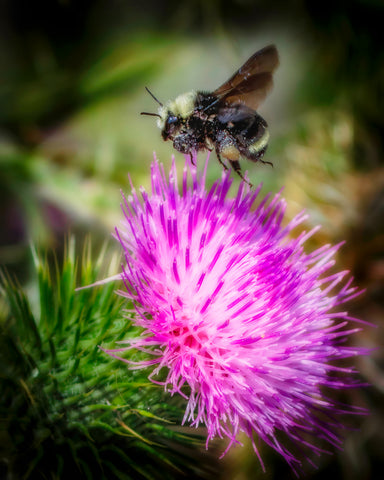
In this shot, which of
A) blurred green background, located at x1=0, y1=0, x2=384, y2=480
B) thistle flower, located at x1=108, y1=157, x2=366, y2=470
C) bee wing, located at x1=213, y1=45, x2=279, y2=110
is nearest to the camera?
thistle flower, located at x1=108, y1=157, x2=366, y2=470

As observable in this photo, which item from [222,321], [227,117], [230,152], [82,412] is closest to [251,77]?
[227,117]

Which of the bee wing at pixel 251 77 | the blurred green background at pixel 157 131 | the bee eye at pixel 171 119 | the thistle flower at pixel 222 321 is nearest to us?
the thistle flower at pixel 222 321

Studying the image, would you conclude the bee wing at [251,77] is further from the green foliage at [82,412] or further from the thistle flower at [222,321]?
the green foliage at [82,412]

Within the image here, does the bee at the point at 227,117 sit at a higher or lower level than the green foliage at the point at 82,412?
higher

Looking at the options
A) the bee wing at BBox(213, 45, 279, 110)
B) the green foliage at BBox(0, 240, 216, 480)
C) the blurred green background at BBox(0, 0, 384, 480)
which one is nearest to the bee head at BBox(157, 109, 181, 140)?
the bee wing at BBox(213, 45, 279, 110)

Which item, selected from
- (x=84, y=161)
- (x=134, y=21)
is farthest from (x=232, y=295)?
(x=134, y=21)

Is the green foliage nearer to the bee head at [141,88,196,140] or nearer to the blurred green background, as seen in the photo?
the bee head at [141,88,196,140]

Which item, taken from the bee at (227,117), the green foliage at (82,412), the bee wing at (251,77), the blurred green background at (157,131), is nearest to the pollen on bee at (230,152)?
the bee at (227,117)
